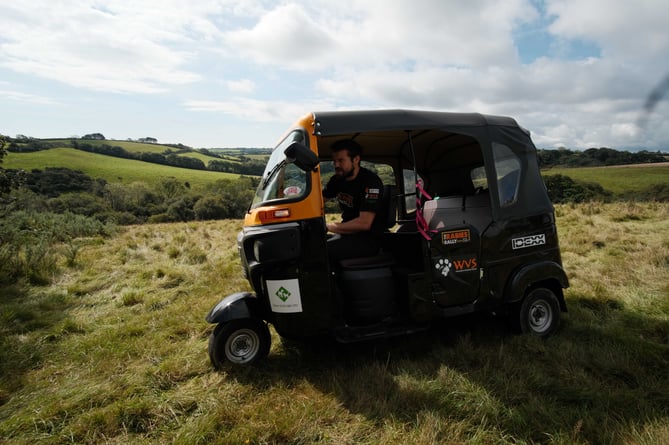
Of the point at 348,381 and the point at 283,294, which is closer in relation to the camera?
the point at 348,381

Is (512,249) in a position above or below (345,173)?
below

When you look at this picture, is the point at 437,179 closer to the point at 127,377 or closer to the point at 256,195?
the point at 256,195

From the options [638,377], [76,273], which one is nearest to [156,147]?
[76,273]

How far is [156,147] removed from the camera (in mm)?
104188

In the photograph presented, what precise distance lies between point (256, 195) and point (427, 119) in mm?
2084

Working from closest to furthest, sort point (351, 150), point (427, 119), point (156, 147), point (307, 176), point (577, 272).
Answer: point (307, 176), point (427, 119), point (351, 150), point (577, 272), point (156, 147)

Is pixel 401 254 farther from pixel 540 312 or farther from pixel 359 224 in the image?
pixel 540 312

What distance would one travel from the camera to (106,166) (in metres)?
74.1

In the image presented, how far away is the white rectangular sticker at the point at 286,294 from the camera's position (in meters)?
3.55

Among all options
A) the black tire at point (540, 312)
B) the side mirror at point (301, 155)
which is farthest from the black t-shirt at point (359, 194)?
the black tire at point (540, 312)

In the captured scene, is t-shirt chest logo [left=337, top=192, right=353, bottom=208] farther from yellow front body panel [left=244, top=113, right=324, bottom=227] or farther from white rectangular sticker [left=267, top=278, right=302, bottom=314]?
white rectangular sticker [left=267, top=278, right=302, bottom=314]

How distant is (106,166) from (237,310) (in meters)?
84.6

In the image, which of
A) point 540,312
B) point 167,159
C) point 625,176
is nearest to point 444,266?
point 540,312

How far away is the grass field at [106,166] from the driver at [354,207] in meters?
71.5
